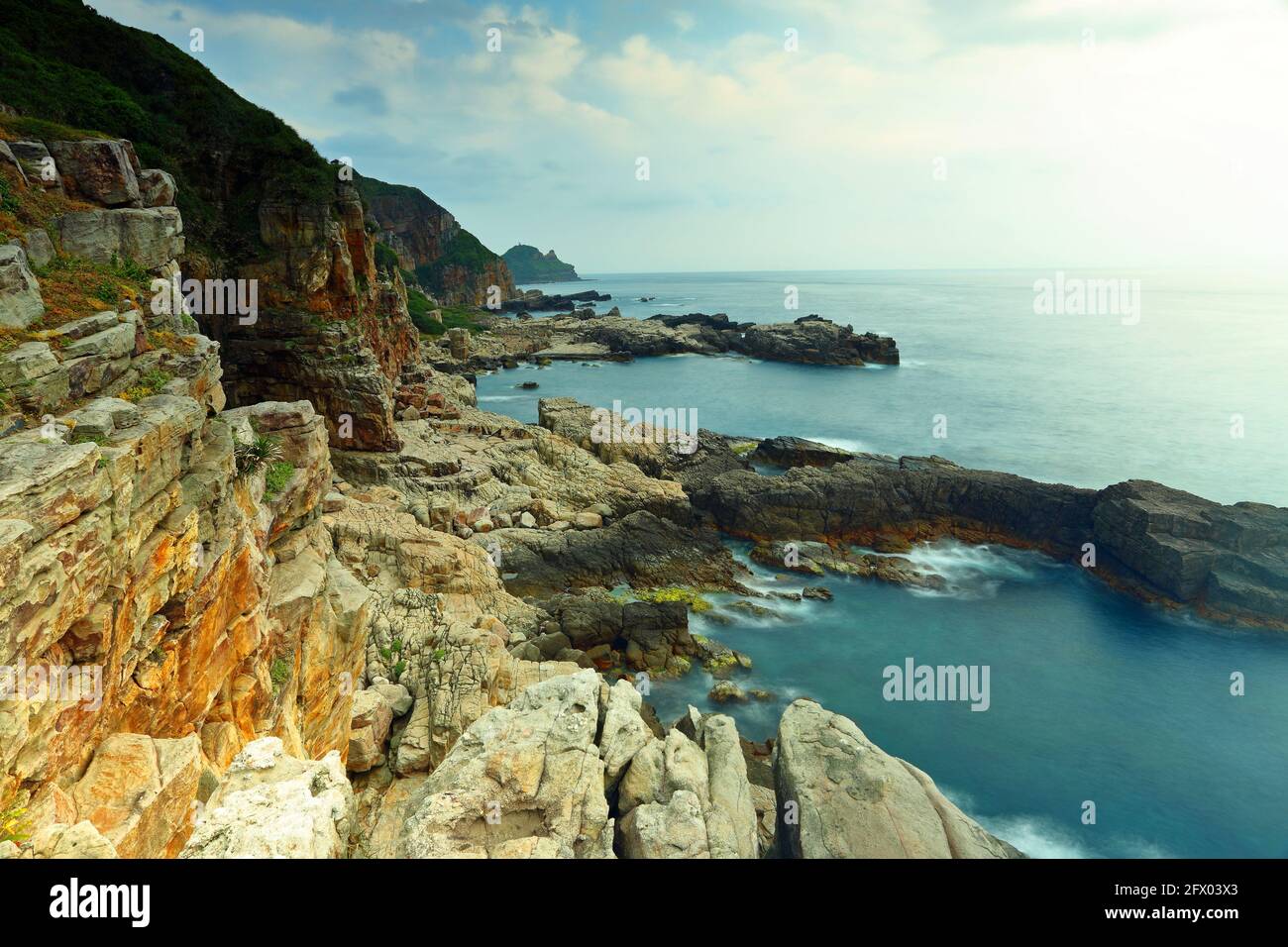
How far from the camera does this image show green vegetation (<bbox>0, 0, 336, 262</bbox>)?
95.3 ft

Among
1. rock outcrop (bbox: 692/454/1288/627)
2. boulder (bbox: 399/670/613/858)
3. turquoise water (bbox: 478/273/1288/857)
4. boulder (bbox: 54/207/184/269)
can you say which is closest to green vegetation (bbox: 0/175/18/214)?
boulder (bbox: 54/207/184/269)

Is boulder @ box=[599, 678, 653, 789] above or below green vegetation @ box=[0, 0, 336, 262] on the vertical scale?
below

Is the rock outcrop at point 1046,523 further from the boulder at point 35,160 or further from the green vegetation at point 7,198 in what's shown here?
the green vegetation at point 7,198

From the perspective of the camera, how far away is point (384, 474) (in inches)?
1353

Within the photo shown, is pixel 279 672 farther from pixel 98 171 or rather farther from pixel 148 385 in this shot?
pixel 98 171

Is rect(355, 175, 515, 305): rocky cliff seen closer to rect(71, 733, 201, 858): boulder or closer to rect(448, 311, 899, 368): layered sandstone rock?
rect(448, 311, 899, 368): layered sandstone rock

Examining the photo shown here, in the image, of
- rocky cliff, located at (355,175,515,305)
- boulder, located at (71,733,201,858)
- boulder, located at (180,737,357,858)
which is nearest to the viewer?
boulder, located at (180,737,357,858)

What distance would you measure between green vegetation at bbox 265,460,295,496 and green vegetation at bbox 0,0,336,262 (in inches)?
903

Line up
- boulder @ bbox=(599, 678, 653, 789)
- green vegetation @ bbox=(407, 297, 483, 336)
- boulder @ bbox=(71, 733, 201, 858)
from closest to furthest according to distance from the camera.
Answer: boulder @ bbox=(71, 733, 201, 858) < boulder @ bbox=(599, 678, 653, 789) < green vegetation @ bbox=(407, 297, 483, 336)

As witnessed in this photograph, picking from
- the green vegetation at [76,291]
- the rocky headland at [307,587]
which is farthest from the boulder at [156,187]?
the green vegetation at [76,291]

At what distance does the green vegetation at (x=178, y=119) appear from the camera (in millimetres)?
29062
